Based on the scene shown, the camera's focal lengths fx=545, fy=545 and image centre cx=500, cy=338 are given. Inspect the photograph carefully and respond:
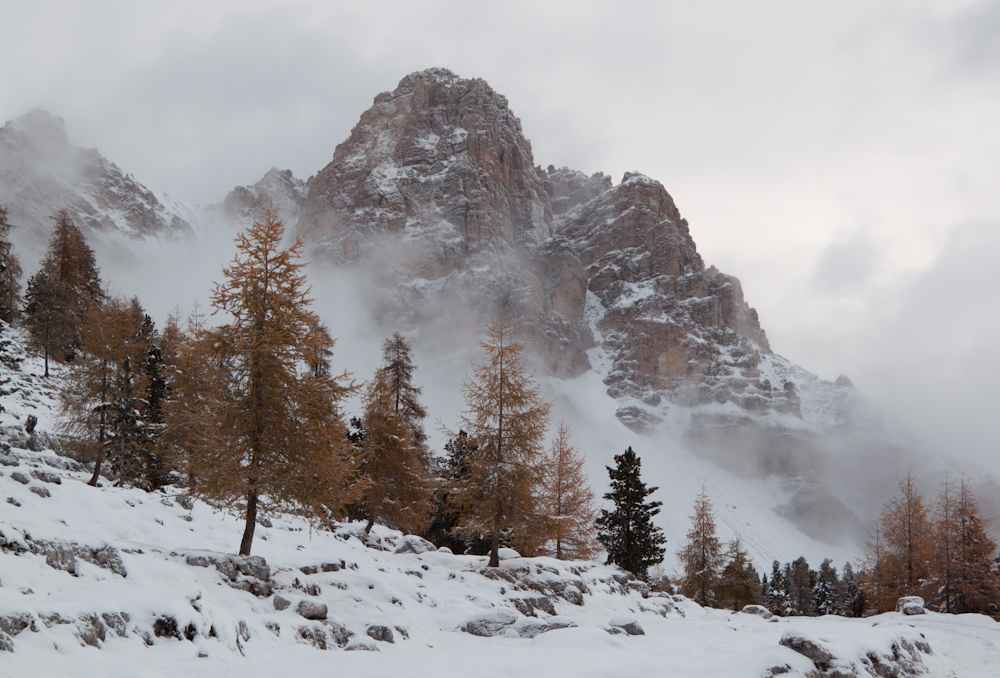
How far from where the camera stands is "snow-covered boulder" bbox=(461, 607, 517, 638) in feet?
41.8

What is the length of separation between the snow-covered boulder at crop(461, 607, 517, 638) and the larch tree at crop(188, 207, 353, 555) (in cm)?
429

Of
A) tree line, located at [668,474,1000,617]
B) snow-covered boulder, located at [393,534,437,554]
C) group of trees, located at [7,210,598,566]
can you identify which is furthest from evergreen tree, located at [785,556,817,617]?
snow-covered boulder, located at [393,534,437,554]

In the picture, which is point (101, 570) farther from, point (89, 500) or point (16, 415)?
point (16, 415)

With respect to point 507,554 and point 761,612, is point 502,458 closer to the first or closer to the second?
point 507,554

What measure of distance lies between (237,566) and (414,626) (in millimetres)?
4166

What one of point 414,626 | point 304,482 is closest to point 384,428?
point 304,482

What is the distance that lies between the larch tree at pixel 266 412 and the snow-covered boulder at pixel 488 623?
4288 millimetres

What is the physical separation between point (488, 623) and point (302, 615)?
4.41 metres

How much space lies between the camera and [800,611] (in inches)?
2901

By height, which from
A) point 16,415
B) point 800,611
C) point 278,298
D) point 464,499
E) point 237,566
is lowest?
point 800,611

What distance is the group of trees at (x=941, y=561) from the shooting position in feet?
104

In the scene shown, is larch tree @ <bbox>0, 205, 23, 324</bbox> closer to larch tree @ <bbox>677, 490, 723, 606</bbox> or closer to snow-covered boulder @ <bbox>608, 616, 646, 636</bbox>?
snow-covered boulder @ <bbox>608, 616, 646, 636</bbox>

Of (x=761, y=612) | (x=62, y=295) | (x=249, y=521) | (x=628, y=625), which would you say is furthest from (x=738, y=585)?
(x=62, y=295)

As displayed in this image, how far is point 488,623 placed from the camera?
12977 millimetres
